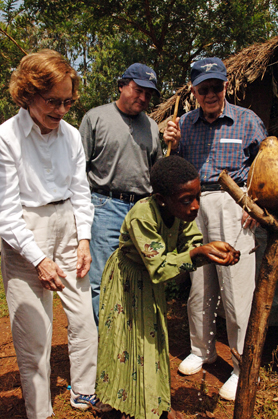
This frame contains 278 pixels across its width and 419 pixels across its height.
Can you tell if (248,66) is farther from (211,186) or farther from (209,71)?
(211,186)

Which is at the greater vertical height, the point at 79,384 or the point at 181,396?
the point at 79,384

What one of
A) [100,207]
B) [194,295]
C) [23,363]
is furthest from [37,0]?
[23,363]

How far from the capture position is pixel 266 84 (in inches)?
187

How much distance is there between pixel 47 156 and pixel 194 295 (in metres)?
1.78

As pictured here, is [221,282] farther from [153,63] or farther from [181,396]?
[153,63]

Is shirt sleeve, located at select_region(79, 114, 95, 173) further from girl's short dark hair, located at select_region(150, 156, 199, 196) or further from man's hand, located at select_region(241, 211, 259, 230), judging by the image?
man's hand, located at select_region(241, 211, 259, 230)

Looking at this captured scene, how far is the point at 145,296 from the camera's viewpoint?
89.9 inches

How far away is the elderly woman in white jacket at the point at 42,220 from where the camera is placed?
210 centimetres

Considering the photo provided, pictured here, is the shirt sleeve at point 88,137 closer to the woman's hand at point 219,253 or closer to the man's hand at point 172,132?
the man's hand at point 172,132

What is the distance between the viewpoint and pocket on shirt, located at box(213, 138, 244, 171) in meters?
2.90

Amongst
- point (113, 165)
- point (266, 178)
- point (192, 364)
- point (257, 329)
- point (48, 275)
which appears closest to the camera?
point (266, 178)

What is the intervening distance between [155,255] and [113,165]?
3.98 feet

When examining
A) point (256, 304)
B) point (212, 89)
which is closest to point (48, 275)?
point (256, 304)

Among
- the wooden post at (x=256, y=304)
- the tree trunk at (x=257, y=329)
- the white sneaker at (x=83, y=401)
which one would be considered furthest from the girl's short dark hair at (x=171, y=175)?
the white sneaker at (x=83, y=401)
